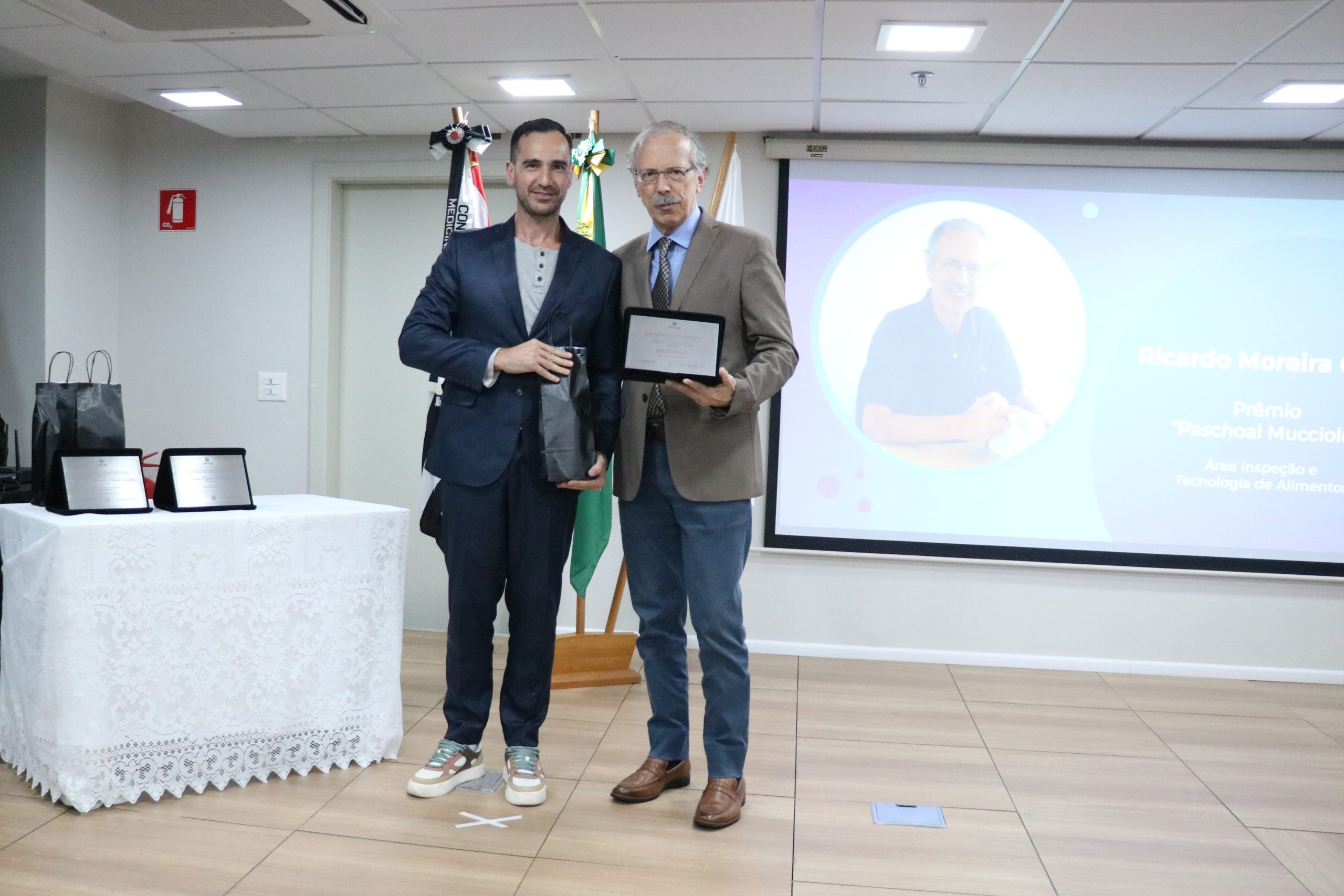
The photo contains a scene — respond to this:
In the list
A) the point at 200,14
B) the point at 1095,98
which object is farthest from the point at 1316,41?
the point at 200,14

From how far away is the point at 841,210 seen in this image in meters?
4.15

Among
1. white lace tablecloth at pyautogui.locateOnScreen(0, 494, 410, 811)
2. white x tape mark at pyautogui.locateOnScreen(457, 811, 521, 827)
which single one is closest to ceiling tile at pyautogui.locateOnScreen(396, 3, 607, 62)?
white lace tablecloth at pyautogui.locateOnScreen(0, 494, 410, 811)

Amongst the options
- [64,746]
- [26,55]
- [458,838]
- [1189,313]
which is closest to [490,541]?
[458,838]

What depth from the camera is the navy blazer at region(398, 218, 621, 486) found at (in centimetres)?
228

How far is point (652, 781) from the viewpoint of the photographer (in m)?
2.45

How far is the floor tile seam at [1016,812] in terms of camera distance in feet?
7.04

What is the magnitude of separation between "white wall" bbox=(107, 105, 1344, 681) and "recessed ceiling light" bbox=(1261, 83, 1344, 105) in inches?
71.0

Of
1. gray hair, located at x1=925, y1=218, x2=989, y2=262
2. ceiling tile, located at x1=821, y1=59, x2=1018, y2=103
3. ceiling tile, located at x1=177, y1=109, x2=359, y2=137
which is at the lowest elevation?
gray hair, located at x1=925, y1=218, x2=989, y2=262

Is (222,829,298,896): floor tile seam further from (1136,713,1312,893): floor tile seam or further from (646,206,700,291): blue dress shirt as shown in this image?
(1136,713,1312,893): floor tile seam

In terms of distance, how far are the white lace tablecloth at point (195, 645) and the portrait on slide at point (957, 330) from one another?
224 cm

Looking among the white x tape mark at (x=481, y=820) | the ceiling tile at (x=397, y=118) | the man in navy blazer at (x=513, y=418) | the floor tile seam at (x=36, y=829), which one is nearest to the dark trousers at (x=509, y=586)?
the man in navy blazer at (x=513, y=418)

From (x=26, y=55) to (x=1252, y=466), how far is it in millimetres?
4838

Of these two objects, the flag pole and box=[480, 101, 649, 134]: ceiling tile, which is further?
the flag pole

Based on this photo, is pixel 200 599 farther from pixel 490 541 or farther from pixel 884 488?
pixel 884 488
